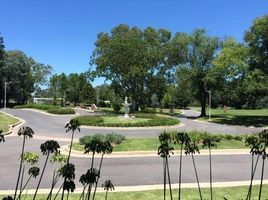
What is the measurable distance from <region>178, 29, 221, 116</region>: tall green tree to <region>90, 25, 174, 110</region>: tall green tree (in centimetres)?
628

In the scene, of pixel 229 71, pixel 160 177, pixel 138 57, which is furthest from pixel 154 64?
pixel 160 177

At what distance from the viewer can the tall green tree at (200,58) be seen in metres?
53.8

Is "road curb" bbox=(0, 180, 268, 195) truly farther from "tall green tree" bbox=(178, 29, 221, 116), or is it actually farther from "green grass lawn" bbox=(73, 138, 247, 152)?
"tall green tree" bbox=(178, 29, 221, 116)

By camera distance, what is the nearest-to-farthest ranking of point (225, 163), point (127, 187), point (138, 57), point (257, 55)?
point (127, 187), point (225, 163), point (257, 55), point (138, 57)

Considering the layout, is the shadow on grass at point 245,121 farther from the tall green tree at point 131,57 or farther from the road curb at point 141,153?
the road curb at point 141,153

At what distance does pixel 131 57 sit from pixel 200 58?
1034 cm

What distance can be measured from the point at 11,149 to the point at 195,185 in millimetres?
12149

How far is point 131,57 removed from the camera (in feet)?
189

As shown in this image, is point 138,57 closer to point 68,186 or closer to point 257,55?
point 257,55

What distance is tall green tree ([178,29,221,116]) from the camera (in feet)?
177

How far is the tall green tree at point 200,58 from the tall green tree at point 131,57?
6.28 meters

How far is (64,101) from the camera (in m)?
86.2

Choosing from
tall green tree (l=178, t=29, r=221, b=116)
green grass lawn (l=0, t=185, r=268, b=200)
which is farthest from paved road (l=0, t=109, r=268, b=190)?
tall green tree (l=178, t=29, r=221, b=116)

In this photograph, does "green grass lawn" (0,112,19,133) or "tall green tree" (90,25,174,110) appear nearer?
"green grass lawn" (0,112,19,133)
